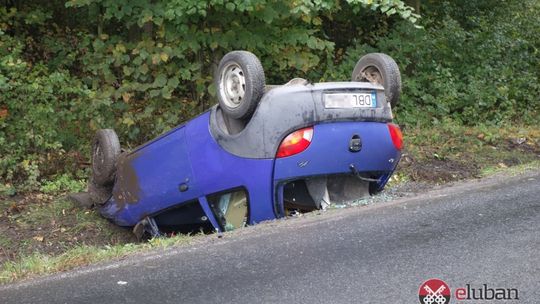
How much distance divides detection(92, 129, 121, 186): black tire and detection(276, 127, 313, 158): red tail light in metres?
2.17

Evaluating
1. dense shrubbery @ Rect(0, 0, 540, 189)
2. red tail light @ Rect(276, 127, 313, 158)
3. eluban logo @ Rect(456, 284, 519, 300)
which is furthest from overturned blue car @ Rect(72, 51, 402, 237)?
dense shrubbery @ Rect(0, 0, 540, 189)

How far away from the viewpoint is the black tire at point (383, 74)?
5.28 m

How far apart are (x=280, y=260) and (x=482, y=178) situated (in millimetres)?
3264

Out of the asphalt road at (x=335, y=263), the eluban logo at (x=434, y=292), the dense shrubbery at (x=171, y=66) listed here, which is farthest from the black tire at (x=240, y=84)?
the dense shrubbery at (x=171, y=66)

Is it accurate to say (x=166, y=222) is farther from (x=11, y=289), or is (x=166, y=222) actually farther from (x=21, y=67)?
(x=21, y=67)

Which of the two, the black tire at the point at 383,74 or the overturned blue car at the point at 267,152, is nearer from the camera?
the overturned blue car at the point at 267,152

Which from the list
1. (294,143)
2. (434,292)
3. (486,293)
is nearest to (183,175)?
(294,143)

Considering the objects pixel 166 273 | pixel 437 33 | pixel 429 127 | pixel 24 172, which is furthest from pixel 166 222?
pixel 437 33

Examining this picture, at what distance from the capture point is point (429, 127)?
9.49 metres

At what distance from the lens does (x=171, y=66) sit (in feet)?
28.8

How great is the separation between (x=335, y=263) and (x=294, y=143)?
3.52ft

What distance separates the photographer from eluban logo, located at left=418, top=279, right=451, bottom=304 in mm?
3330

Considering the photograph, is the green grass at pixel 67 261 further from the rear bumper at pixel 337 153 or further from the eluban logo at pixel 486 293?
the eluban logo at pixel 486 293

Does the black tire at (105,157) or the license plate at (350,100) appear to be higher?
the license plate at (350,100)
